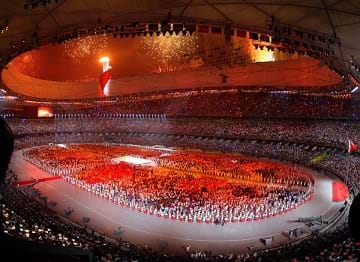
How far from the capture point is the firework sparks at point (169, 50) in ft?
113

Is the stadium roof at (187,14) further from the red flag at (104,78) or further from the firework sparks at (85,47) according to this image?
the red flag at (104,78)

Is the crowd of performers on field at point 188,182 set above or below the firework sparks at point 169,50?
below

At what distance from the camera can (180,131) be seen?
36.1 meters

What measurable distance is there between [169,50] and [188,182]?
14779 mm

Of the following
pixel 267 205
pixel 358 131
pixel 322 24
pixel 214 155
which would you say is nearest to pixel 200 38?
pixel 214 155

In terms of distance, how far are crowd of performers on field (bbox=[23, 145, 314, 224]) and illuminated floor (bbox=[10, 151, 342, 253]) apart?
60 centimetres

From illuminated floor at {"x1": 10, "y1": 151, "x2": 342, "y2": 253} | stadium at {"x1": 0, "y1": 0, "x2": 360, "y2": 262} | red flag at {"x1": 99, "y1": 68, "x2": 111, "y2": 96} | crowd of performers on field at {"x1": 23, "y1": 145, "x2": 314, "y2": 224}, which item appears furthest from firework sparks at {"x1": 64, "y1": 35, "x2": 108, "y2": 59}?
illuminated floor at {"x1": 10, "y1": 151, "x2": 342, "y2": 253}

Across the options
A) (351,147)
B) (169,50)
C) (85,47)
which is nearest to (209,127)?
(169,50)

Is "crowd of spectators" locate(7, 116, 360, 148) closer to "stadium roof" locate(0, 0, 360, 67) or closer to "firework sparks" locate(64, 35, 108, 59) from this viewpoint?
"firework sparks" locate(64, 35, 108, 59)

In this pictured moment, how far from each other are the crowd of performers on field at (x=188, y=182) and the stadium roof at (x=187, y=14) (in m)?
8.68

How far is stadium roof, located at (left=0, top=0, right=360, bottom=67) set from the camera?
507 inches

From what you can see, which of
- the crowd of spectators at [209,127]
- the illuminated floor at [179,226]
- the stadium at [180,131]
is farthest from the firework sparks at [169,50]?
the illuminated floor at [179,226]

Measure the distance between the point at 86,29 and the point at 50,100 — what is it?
21303 mm

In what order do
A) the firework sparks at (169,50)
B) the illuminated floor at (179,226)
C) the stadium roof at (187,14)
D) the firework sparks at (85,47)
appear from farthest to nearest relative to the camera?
the firework sparks at (85,47) → the firework sparks at (169,50) → the illuminated floor at (179,226) → the stadium roof at (187,14)
